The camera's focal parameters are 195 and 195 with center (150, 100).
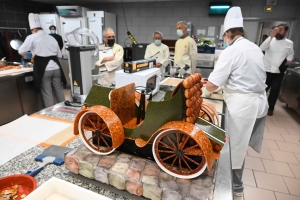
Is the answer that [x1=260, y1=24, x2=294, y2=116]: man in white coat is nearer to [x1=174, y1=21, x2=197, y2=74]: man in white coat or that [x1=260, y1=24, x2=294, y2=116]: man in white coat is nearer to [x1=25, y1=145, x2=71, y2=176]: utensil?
[x1=174, y1=21, x2=197, y2=74]: man in white coat

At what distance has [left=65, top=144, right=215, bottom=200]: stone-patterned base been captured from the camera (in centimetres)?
65

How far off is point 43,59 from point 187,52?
2.44 m

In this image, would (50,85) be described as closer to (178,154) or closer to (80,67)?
(80,67)

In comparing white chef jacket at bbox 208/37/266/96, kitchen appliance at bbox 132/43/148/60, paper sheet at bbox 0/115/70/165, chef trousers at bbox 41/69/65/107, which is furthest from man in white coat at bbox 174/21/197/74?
paper sheet at bbox 0/115/70/165

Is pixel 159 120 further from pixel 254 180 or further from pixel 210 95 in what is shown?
pixel 254 180

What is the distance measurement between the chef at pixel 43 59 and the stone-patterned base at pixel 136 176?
228cm

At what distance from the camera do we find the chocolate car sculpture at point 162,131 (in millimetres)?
680

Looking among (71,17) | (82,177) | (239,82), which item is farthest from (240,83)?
(71,17)

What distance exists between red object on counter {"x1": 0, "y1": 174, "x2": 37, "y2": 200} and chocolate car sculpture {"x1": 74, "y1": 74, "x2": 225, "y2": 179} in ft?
0.77

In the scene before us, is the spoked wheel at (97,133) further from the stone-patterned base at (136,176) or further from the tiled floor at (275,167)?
the tiled floor at (275,167)

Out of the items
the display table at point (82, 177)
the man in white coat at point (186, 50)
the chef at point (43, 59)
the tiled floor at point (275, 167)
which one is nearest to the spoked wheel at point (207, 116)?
the display table at point (82, 177)

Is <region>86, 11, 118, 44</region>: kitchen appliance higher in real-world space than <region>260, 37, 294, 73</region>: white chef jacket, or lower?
higher

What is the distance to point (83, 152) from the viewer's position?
0.82 meters

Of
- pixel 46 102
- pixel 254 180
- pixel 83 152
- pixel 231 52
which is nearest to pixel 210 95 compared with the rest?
pixel 231 52
